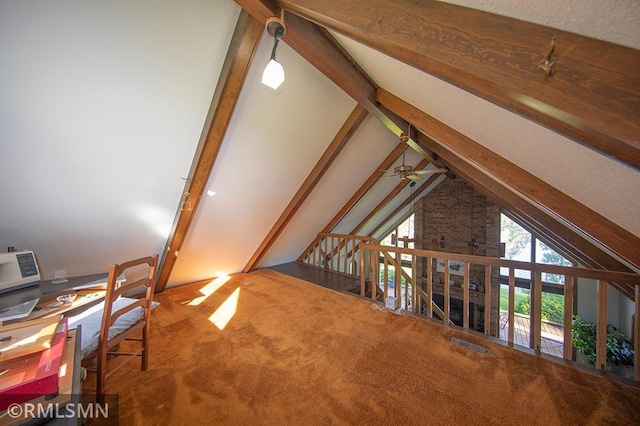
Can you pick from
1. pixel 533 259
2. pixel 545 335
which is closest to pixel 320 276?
pixel 533 259

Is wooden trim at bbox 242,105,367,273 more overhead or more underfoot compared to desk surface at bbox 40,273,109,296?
more overhead

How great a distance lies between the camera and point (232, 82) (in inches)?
68.9

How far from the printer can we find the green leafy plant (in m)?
5.82

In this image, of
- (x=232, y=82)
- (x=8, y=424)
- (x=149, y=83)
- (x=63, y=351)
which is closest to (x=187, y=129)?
(x=149, y=83)

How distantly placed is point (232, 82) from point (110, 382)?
256 centimetres

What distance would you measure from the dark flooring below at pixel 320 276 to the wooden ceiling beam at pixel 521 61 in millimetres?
3423

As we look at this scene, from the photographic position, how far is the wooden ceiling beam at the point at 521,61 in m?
0.53

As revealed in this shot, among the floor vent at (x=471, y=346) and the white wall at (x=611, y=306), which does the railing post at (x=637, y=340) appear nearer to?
the floor vent at (x=471, y=346)

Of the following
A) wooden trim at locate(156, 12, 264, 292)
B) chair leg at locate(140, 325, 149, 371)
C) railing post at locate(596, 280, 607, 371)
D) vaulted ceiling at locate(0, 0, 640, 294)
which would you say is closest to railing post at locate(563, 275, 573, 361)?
railing post at locate(596, 280, 607, 371)

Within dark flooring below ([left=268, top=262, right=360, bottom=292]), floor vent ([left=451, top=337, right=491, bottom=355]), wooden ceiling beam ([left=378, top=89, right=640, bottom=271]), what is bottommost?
dark flooring below ([left=268, top=262, right=360, bottom=292])

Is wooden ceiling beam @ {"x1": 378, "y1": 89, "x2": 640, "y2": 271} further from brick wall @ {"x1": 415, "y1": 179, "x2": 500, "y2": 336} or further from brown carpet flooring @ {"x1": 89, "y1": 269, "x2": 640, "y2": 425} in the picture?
brick wall @ {"x1": 415, "y1": 179, "x2": 500, "y2": 336}

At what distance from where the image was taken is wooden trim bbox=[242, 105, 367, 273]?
113 inches

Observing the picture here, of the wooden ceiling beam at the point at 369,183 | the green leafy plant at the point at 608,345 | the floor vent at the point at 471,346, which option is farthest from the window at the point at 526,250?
the floor vent at the point at 471,346

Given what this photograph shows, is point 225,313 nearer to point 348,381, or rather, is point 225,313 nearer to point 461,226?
point 348,381
